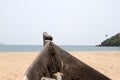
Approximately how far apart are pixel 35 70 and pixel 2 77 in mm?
7607

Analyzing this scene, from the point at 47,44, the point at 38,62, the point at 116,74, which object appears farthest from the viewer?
the point at 116,74

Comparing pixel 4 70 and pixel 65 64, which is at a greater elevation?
pixel 65 64

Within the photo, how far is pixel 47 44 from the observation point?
571cm

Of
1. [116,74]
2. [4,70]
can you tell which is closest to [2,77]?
[4,70]

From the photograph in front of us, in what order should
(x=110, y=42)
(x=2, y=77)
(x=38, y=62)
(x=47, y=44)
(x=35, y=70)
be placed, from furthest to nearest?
(x=110, y=42) < (x=2, y=77) < (x=47, y=44) < (x=38, y=62) < (x=35, y=70)

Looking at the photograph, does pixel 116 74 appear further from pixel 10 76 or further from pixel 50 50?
pixel 50 50

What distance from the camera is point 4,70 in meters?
14.1

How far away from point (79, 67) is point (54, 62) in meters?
0.50

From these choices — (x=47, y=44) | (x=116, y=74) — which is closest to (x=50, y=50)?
(x=47, y=44)

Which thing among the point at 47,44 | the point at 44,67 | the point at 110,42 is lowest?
the point at 110,42

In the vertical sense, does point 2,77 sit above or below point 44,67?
below

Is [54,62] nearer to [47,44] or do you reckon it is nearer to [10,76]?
[47,44]

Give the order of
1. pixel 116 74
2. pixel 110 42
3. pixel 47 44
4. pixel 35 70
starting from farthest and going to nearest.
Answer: pixel 110 42 → pixel 116 74 → pixel 47 44 → pixel 35 70

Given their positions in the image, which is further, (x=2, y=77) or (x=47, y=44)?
(x=2, y=77)
